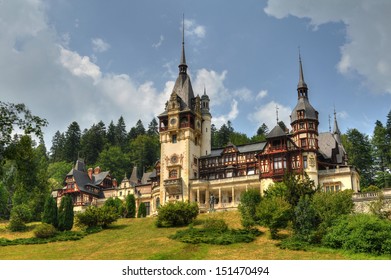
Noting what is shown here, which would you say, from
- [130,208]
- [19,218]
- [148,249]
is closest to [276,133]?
[130,208]

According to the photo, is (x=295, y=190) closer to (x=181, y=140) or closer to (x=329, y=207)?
(x=329, y=207)

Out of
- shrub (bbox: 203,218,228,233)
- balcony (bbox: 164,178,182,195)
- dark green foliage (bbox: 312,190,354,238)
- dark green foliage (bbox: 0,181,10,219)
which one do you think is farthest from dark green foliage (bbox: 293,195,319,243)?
dark green foliage (bbox: 0,181,10,219)

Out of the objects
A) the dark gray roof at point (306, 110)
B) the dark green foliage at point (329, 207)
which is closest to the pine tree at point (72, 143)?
the dark gray roof at point (306, 110)

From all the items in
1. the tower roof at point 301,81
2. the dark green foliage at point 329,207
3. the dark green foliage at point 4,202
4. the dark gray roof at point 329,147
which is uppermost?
the tower roof at point 301,81

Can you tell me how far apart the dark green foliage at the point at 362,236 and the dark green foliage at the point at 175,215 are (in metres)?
18.2

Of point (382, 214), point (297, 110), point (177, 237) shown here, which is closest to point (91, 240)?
point (177, 237)

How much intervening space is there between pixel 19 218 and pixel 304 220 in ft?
128

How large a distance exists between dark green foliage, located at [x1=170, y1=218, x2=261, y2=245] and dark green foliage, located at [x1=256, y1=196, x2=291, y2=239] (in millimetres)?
1927

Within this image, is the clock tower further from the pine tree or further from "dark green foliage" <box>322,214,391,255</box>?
the pine tree

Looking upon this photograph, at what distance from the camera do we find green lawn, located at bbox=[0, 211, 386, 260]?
34.9 meters

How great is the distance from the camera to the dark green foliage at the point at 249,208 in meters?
46.0

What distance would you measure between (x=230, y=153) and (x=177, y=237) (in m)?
28.7

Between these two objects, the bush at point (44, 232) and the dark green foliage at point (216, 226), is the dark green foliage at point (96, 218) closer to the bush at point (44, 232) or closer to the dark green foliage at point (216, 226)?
the bush at point (44, 232)
